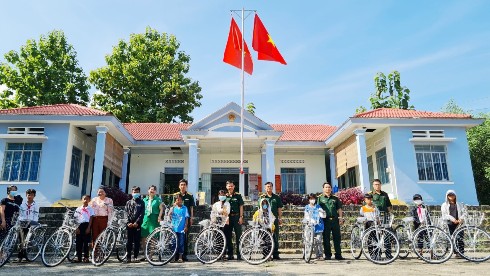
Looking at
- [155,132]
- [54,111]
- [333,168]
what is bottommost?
→ [333,168]

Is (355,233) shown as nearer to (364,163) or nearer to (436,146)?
(364,163)

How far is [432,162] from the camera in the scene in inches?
554

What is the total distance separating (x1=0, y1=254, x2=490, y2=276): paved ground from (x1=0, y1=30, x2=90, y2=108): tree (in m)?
18.8

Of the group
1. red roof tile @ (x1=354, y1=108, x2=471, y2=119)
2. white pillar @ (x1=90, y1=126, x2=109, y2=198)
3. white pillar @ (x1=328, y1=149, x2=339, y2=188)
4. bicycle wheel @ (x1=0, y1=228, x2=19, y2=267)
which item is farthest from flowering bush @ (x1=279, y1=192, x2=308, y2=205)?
bicycle wheel @ (x1=0, y1=228, x2=19, y2=267)

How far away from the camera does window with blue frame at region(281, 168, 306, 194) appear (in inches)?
711

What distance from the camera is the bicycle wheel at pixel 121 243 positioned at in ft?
23.2

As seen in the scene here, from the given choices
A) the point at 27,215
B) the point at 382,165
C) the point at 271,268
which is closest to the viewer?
the point at 271,268

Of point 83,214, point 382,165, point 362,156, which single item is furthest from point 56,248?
point 382,165

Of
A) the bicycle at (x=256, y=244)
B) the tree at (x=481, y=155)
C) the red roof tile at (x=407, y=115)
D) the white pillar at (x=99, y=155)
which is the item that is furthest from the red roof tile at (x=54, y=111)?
the tree at (x=481, y=155)

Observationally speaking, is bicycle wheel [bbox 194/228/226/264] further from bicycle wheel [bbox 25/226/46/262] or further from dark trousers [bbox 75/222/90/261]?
bicycle wheel [bbox 25/226/46/262]

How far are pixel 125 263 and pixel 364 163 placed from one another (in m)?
9.89

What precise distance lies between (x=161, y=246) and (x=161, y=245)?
0.06 feet

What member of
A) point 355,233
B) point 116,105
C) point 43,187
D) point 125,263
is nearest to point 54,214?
point 43,187

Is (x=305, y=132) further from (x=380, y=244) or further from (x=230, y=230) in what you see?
(x=380, y=244)
